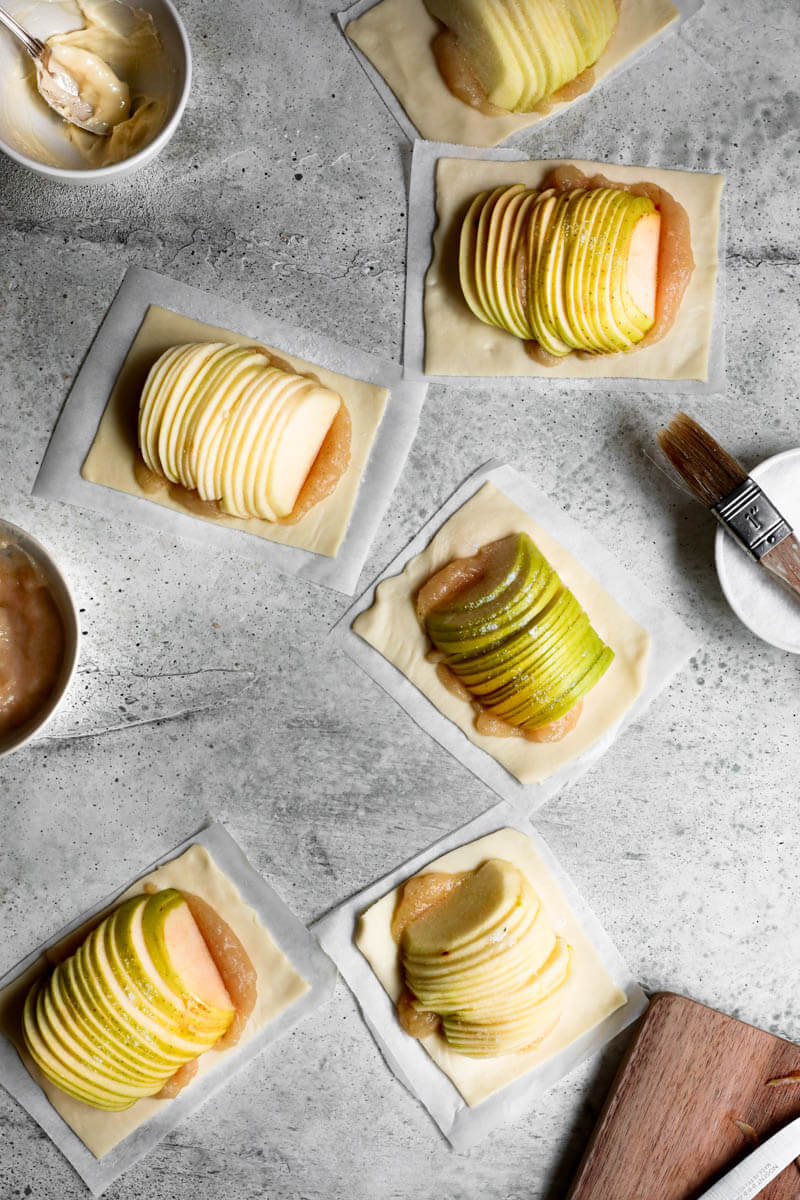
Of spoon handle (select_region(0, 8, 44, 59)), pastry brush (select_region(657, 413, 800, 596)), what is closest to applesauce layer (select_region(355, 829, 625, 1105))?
pastry brush (select_region(657, 413, 800, 596))

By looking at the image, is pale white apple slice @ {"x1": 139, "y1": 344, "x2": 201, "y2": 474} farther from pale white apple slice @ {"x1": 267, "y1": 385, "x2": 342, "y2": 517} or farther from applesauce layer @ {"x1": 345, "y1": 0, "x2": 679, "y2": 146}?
applesauce layer @ {"x1": 345, "y1": 0, "x2": 679, "y2": 146}

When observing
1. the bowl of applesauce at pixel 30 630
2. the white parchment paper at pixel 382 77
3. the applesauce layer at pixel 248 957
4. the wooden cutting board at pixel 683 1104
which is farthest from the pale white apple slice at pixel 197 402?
the wooden cutting board at pixel 683 1104

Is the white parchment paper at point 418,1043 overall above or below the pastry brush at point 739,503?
below

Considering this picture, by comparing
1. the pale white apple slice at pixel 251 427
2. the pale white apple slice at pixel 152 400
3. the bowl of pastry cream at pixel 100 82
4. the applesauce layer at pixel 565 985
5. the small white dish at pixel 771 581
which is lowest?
the applesauce layer at pixel 565 985

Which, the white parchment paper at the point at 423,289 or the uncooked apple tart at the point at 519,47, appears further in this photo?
the white parchment paper at the point at 423,289

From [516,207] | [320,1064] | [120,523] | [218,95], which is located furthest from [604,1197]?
[218,95]

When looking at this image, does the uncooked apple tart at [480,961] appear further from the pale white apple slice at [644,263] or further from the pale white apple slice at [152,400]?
the pale white apple slice at [644,263]
